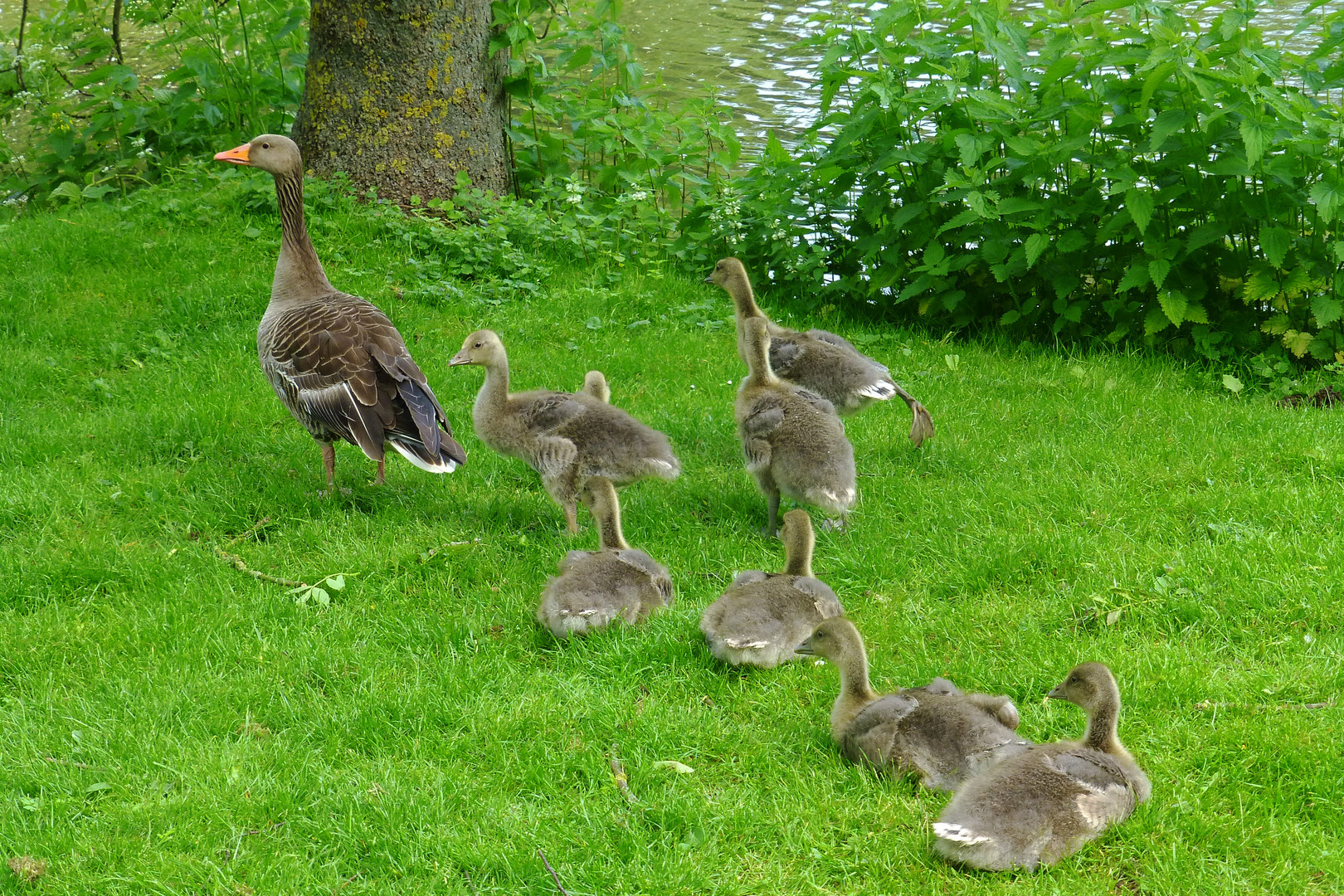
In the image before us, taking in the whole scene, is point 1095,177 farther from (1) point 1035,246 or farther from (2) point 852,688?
(2) point 852,688

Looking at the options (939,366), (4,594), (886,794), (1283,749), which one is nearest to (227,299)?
(4,594)

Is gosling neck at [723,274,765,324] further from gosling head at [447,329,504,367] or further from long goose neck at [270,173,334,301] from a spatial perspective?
long goose neck at [270,173,334,301]

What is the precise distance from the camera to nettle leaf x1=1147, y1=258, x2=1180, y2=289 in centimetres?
856

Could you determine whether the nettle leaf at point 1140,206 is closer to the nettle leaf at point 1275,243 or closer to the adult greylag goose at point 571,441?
the nettle leaf at point 1275,243

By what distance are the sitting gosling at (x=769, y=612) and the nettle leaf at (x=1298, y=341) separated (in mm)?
5149

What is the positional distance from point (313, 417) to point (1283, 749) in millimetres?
5289

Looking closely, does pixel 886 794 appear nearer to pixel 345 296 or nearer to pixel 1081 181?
pixel 345 296

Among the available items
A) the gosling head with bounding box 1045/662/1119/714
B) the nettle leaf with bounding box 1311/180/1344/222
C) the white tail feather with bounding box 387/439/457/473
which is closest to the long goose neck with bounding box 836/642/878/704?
the gosling head with bounding box 1045/662/1119/714

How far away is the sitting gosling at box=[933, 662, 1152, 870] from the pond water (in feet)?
35.6

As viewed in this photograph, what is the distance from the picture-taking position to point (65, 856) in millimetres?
4133

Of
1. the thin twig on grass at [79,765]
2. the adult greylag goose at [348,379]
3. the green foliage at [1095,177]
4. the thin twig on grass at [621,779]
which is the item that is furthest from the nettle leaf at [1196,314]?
the thin twig on grass at [79,765]

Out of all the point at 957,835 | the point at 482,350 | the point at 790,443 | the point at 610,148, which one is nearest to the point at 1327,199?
the point at 790,443

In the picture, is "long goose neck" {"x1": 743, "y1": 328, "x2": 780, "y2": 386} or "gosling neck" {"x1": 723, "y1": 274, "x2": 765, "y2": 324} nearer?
"long goose neck" {"x1": 743, "y1": 328, "x2": 780, "y2": 386}

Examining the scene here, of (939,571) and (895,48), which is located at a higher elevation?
(895,48)
